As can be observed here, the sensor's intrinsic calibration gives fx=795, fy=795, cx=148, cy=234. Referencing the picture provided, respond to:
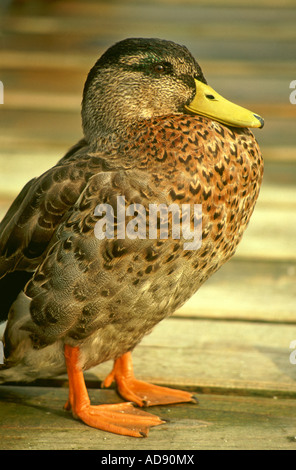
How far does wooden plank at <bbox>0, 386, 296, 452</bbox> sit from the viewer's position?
1.53 meters

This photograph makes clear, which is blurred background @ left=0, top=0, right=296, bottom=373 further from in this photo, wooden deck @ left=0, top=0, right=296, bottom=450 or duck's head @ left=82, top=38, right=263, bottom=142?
duck's head @ left=82, top=38, right=263, bottom=142

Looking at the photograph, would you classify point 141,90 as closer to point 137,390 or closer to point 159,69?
point 159,69

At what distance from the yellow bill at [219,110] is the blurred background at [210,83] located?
2.13 ft

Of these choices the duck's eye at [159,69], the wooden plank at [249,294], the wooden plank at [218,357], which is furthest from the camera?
the wooden plank at [249,294]

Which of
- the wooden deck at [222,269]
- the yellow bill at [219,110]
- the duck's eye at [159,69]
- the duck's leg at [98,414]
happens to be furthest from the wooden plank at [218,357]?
the duck's eye at [159,69]

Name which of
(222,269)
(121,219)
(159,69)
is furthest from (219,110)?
(222,269)

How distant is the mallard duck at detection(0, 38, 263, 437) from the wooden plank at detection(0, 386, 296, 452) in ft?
0.13

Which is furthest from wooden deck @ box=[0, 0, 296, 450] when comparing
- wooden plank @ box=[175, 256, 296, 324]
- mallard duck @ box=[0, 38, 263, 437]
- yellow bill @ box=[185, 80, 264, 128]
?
yellow bill @ box=[185, 80, 264, 128]

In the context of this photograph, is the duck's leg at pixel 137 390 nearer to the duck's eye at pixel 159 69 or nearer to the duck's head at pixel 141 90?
the duck's head at pixel 141 90

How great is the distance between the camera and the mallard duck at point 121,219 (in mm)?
1518

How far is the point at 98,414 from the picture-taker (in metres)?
1.63

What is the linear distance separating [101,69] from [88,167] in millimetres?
209

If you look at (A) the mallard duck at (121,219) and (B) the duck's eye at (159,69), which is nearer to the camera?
(A) the mallard duck at (121,219)

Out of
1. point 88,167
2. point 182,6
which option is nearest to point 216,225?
point 88,167
